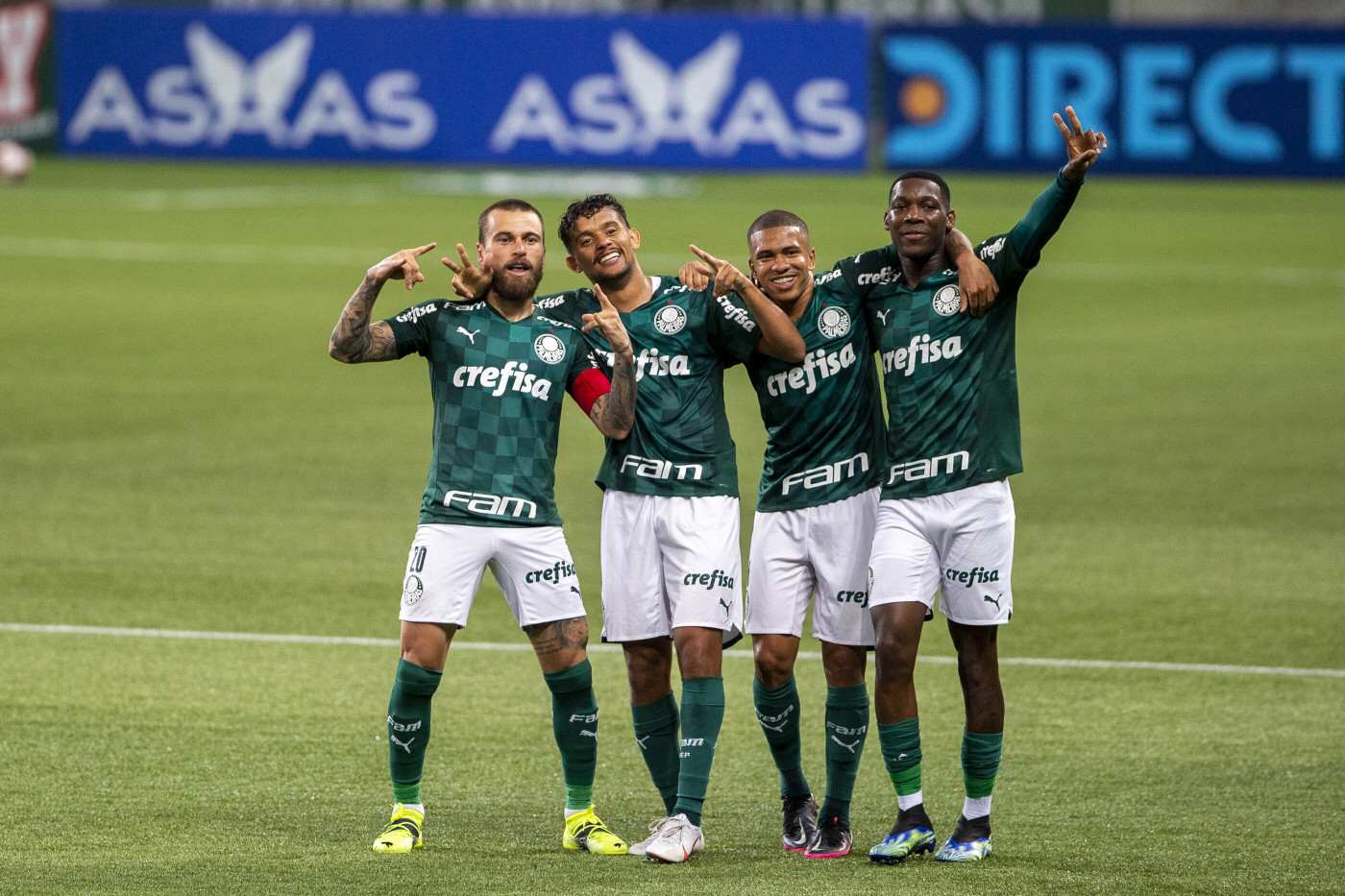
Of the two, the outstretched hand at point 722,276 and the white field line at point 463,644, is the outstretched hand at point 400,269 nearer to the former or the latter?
the outstretched hand at point 722,276

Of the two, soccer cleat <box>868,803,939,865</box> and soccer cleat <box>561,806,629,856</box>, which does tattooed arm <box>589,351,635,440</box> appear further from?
soccer cleat <box>868,803,939,865</box>

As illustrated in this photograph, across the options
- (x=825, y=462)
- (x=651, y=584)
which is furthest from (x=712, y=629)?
(x=825, y=462)

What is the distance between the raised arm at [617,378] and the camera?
615 cm

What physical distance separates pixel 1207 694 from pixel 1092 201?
21490 millimetres

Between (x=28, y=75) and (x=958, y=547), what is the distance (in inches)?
1147

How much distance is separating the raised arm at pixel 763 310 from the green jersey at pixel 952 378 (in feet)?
1.05

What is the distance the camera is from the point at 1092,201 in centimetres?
2895

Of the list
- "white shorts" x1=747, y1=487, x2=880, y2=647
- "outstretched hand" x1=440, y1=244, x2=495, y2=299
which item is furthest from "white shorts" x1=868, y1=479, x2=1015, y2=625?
"outstretched hand" x1=440, y1=244, x2=495, y2=299

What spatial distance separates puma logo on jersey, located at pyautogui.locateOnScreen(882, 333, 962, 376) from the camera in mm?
6316

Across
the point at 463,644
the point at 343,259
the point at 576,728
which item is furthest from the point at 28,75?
the point at 576,728

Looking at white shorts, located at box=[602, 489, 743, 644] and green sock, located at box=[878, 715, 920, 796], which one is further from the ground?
white shorts, located at box=[602, 489, 743, 644]

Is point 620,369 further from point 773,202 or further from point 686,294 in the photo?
point 773,202

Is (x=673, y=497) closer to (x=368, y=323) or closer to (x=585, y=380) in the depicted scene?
(x=585, y=380)

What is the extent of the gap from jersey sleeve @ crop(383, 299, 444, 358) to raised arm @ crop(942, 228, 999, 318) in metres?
1.72
